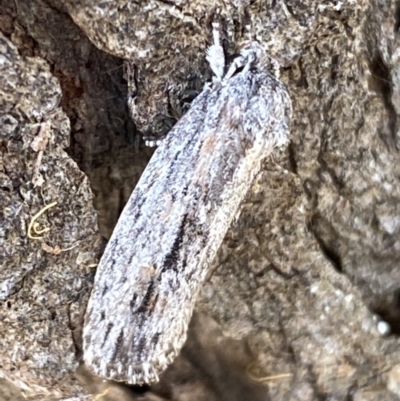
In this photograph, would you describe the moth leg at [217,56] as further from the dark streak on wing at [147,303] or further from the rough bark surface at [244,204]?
the dark streak on wing at [147,303]

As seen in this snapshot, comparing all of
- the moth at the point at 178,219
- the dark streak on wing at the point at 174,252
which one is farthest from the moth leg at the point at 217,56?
the dark streak on wing at the point at 174,252

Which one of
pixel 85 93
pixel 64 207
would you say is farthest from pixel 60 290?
pixel 85 93

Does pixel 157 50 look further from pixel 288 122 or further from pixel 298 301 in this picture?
pixel 298 301

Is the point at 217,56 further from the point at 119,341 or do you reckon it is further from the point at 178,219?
the point at 119,341

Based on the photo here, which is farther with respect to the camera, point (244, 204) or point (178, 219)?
point (244, 204)

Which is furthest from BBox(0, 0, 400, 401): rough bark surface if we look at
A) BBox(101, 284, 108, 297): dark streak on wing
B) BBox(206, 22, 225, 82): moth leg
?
BBox(101, 284, 108, 297): dark streak on wing

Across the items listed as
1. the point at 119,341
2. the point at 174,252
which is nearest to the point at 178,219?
the point at 174,252
